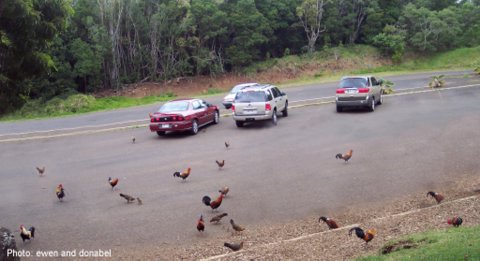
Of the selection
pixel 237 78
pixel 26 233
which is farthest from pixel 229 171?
pixel 237 78

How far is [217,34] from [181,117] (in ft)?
110

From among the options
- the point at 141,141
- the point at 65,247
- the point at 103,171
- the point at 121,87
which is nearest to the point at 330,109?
the point at 141,141

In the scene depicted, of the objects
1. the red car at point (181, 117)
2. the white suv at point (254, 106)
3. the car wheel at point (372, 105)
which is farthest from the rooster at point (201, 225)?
the car wheel at point (372, 105)

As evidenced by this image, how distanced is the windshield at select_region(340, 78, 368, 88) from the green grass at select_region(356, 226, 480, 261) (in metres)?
16.0

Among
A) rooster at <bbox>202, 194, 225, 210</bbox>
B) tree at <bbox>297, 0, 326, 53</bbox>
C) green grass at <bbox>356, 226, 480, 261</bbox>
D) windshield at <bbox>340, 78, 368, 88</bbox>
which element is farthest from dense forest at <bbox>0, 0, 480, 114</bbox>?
green grass at <bbox>356, 226, 480, 261</bbox>

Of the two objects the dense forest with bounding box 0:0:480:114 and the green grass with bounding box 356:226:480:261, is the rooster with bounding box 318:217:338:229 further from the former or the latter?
Answer: the dense forest with bounding box 0:0:480:114

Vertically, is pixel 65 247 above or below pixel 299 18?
below

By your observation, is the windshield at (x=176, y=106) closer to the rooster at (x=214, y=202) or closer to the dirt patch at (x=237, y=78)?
the rooster at (x=214, y=202)

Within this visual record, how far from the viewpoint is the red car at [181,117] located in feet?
66.9

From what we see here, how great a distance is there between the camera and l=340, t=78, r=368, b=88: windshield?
77.9ft

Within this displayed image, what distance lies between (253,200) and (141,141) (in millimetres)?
10115

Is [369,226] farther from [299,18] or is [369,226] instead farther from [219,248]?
[299,18]

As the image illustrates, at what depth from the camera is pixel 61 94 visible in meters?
46.5

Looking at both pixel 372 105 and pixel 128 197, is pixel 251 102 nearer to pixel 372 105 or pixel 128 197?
pixel 372 105
